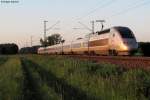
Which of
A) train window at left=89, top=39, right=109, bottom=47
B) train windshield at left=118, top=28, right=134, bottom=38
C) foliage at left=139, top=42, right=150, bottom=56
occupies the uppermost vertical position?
train windshield at left=118, top=28, right=134, bottom=38

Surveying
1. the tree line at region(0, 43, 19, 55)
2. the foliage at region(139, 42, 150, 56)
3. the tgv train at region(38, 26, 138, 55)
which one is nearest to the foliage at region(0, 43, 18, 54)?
the tree line at region(0, 43, 19, 55)

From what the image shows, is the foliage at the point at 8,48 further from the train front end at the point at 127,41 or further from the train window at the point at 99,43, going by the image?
the train front end at the point at 127,41

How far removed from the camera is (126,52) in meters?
39.9

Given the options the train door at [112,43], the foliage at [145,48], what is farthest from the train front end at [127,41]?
the foliage at [145,48]

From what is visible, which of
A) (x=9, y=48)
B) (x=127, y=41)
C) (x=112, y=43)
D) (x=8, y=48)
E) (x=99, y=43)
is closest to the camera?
(x=127, y=41)

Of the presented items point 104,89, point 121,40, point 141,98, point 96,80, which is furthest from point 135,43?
point 141,98

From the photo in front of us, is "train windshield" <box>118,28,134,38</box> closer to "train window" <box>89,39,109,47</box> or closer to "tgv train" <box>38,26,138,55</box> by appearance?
"tgv train" <box>38,26,138,55</box>

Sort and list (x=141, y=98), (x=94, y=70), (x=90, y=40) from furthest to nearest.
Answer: (x=90, y=40), (x=94, y=70), (x=141, y=98)

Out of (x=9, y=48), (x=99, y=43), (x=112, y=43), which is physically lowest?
(x=112, y=43)

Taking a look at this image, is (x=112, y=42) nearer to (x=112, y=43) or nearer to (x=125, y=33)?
(x=112, y=43)

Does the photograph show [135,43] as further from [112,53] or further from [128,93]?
[128,93]

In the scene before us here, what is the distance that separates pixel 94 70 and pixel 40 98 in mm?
10904

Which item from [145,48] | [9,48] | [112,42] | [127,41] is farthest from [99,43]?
[9,48]

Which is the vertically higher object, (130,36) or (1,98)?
(130,36)
